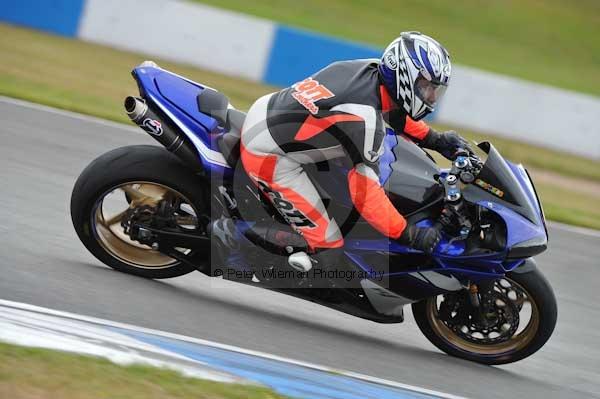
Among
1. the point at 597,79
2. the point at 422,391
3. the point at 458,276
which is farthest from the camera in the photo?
the point at 597,79

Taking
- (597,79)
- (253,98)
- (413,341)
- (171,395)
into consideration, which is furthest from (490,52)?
(171,395)

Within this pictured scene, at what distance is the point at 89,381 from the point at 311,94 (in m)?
2.03

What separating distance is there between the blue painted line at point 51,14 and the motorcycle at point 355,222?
36.4 ft

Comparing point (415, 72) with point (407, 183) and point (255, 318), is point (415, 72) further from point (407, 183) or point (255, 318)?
point (255, 318)

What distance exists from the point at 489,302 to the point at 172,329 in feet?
6.24

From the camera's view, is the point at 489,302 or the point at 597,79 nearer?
the point at 489,302

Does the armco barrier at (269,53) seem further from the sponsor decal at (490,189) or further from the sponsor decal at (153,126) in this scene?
the sponsor decal at (490,189)

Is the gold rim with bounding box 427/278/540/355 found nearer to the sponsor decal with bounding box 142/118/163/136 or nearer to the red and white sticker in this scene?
the red and white sticker

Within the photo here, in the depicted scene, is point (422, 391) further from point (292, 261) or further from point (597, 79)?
point (597, 79)

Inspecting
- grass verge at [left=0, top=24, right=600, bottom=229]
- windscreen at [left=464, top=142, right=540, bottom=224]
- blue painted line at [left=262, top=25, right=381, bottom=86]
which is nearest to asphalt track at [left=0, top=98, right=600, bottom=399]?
windscreen at [left=464, top=142, right=540, bottom=224]

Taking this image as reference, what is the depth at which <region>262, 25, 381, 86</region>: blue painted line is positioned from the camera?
1575 centimetres

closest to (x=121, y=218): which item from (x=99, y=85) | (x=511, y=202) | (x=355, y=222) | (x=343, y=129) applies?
(x=355, y=222)

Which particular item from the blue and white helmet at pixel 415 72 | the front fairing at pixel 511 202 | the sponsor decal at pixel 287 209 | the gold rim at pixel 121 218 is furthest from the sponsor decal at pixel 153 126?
the front fairing at pixel 511 202

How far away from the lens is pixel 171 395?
13.4ft
